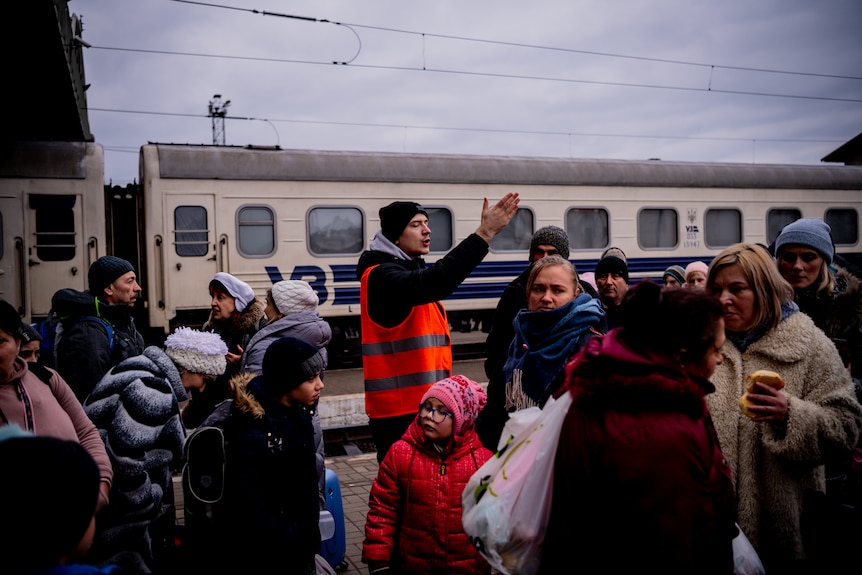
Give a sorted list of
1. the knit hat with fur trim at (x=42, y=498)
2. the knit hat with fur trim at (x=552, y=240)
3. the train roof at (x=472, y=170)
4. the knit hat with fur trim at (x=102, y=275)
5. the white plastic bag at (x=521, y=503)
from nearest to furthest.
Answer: the knit hat with fur trim at (x=42, y=498) → the white plastic bag at (x=521, y=503) → the knit hat with fur trim at (x=102, y=275) → the knit hat with fur trim at (x=552, y=240) → the train roof at (x=472, y=170)

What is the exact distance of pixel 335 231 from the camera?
11922mm

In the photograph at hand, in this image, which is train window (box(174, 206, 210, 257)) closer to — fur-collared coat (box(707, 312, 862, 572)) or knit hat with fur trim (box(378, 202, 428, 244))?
knit hat with fur trim (box(378, 202, 428, 244))

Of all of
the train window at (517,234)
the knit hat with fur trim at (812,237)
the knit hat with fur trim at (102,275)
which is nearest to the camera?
the knit hat with fur trim at (812,237)

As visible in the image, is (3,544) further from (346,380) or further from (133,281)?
(346,380)

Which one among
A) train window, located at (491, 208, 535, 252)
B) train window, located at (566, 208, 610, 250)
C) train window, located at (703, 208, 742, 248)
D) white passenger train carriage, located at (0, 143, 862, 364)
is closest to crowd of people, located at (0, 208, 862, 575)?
white passenger train carriage, located at (0, 143, 862, 364)

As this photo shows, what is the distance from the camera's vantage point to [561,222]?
13148 mm

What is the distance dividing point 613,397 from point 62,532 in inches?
54.6

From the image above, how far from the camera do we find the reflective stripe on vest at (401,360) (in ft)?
11.1

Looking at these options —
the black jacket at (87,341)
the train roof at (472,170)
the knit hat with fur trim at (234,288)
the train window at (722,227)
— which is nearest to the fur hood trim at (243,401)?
the black jacket at (87,341)

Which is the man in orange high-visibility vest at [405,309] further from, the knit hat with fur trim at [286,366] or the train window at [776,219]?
the train window at [776,219]

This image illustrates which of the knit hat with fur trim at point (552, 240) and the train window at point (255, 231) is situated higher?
the train window at point (255, 231)

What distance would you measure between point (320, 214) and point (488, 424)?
9150 mm

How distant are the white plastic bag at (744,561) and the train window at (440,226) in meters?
10.5

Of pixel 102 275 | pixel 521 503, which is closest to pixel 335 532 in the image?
pixel 102 275
